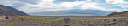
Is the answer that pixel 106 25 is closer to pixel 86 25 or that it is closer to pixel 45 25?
pixel 86 25

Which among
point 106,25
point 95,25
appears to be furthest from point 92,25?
point 106,25

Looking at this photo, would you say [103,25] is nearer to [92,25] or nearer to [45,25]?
[92,25]

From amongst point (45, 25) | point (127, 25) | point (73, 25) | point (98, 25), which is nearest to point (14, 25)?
point (45, 25)

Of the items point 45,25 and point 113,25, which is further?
point 45,25

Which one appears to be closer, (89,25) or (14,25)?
(89,25)

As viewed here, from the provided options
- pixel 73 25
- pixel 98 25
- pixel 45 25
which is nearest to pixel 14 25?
pixel 45 25

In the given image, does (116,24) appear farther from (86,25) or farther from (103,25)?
(86,25)
